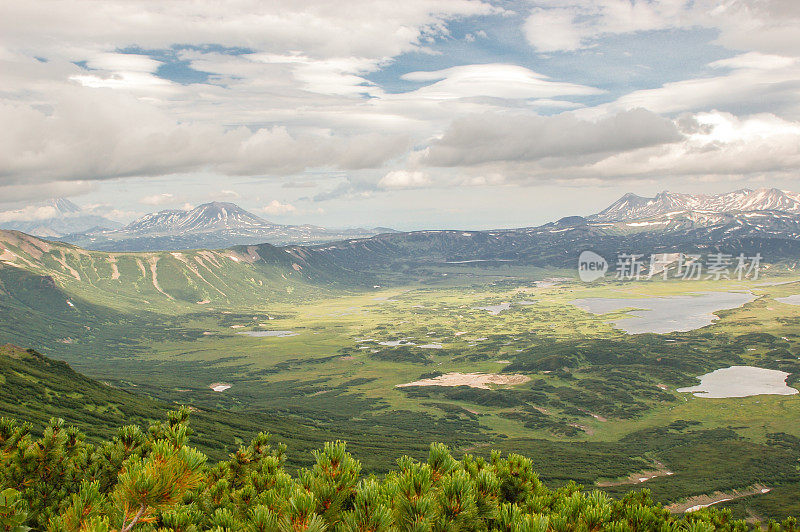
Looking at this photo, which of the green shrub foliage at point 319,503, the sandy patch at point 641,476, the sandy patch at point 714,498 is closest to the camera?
the green shrub foliage at point 319,503

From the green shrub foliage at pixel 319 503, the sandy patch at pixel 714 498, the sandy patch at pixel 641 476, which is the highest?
the green shrub foliage at pixel 319 503

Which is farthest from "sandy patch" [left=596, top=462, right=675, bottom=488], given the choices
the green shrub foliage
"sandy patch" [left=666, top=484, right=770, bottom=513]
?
the green shrub foliage

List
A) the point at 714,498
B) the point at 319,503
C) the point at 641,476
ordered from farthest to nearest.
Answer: the point at 641,476, the point at 714,498, the point at 319,503

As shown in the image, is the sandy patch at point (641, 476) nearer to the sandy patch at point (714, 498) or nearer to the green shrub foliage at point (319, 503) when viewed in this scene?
the sandy patch at point (714, 498)

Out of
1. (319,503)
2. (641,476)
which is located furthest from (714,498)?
(319,503)

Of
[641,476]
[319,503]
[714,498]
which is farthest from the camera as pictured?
[641,476]

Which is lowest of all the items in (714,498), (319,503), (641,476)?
(641,476)

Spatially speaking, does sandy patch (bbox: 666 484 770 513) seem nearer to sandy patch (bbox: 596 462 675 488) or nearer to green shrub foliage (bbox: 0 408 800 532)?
sandy patch (bbox: 596 462 675 488)

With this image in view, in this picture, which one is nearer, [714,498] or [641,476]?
[714,498]

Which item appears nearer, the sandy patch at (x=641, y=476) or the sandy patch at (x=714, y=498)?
the sandy patch at (x=714, y=498)

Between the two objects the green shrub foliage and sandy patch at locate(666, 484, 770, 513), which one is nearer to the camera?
the green shrub foliage

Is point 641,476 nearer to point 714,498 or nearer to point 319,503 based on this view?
point 714,498

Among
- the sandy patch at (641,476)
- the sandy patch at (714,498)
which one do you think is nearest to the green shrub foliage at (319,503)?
the sandy patch at (714,498)

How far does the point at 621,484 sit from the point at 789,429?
8201 centimetres
